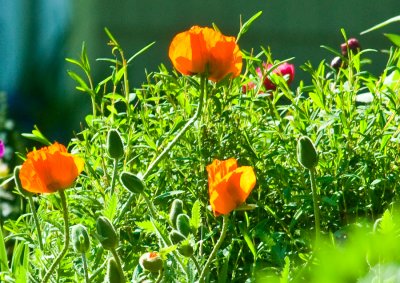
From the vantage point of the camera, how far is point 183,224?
3.38 ft

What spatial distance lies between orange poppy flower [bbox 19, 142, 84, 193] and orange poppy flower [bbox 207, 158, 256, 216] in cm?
19

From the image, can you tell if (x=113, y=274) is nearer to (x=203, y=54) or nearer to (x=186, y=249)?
(x=186, y=249)

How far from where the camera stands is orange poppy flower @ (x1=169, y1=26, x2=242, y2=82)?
3.79 feet

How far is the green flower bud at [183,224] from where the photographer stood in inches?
40.4

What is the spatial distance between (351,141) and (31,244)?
50cm

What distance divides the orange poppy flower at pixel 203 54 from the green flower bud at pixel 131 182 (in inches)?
6.6

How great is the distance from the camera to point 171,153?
4.54 ft

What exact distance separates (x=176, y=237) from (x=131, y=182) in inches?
4.0

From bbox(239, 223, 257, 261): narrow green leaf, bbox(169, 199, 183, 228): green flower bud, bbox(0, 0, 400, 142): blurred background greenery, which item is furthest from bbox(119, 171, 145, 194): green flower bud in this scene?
bbox(0, 0, 400, 142): blurred background greenery

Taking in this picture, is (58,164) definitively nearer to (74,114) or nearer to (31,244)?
(31,244)

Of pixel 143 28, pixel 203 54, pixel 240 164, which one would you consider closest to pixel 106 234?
pixel 203 54

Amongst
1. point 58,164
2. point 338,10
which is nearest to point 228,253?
point 58,164

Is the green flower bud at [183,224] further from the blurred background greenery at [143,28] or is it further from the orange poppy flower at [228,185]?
the blurred background greenery at [143,28]

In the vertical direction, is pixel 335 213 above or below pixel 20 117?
above
